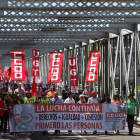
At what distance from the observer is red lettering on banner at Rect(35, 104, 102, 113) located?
1542cm

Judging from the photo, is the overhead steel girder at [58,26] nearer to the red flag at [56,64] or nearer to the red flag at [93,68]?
the red flag at [93,68]

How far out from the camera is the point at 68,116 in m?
15.4

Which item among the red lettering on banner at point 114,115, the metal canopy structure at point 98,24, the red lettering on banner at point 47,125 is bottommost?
the red lettering on banner at point 47,125

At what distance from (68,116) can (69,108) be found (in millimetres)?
257

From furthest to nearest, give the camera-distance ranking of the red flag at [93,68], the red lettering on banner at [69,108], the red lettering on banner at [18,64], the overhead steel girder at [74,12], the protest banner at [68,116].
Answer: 1. the red flag at [93,68]
2. the red lettering on banner at [18,64]
3. the overhead steel girder at [74,12]
4. the red lettering on banner at [69,108]
5. the protest banner at [68,116]

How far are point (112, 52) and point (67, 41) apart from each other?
8154 mm

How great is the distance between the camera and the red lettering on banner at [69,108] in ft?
50.6

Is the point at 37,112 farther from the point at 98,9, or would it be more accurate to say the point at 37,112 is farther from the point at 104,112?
the point at 98,9

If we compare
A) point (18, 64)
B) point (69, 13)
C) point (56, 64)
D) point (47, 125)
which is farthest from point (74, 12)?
point (47, 125)

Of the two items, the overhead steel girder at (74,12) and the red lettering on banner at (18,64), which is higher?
the overhead steel girder at (74,12)

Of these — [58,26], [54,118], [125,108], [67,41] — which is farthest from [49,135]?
[67,41]

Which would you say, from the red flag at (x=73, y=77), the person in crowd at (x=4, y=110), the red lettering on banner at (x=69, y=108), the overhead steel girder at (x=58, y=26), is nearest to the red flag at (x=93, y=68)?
the red flag at (x=73, y=77)

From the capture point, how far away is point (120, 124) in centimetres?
1548

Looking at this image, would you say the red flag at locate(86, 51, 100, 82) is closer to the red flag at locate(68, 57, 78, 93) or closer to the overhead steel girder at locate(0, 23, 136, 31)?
the red flag at locate(68, 57, 78, 93)
